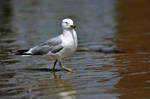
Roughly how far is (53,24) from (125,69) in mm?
9988

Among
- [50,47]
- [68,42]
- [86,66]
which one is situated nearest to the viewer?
[68,42]

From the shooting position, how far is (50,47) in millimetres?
8250

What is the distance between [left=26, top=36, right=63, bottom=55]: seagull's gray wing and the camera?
8062 millimetres

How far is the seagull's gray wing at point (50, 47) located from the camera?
806 cm

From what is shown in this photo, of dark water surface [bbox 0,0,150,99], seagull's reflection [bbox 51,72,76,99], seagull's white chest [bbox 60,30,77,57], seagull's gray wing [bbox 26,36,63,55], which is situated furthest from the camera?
seagull's gray wing [bbox 26,36,63,55]

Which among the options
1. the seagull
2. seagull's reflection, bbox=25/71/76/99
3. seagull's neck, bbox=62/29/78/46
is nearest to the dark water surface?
seagull's reflection, bbox=25/71/76/99

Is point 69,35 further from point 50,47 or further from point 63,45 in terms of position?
point 50,47

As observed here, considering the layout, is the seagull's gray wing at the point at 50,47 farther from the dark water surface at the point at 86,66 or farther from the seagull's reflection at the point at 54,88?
the seagull's reflection at the point at 54,88

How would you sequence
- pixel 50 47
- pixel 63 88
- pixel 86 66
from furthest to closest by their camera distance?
1. pixel 86 66
2. pixel 50 47
3. pixel 63 88

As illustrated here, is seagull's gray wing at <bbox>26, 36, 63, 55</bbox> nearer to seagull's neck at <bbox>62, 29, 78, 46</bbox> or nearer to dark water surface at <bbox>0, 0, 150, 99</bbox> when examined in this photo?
seagull's neck at <bbox>62, 29, 78, 46</bbox>

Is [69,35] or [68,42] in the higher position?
[69,35]

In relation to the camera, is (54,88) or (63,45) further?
(63,45)

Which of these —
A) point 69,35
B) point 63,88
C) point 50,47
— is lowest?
point 63,88

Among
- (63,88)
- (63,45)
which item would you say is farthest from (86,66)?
(63,88)
